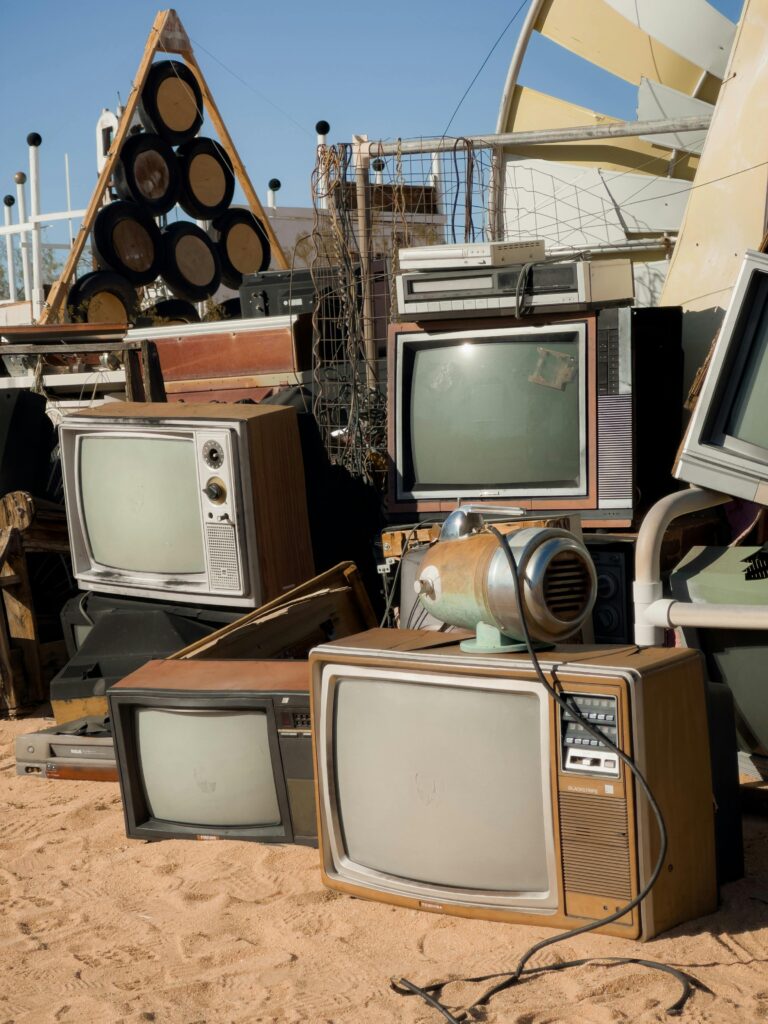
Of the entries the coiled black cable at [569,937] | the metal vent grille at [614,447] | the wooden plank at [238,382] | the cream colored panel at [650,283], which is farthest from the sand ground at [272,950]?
the cream colored panel at [650,283]

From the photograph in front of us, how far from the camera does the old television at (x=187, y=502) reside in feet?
12.1

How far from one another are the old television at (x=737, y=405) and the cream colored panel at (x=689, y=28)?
4364mm

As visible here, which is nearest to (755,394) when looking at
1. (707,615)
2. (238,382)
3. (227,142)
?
(707,615)

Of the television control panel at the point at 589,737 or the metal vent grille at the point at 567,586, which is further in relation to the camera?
the metal vent grille at the point at 567,586

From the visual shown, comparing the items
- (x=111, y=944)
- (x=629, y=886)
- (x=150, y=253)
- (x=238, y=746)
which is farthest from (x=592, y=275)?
(x=150, y=253)

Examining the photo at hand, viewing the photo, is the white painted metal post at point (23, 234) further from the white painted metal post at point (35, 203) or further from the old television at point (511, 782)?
the old television at point (511, 782)

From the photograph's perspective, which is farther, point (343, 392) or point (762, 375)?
point (343, 392)

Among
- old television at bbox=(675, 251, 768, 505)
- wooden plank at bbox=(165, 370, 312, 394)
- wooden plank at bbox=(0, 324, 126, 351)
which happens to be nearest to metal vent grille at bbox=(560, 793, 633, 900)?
old television at bbox=(675, 251, 768, 505)

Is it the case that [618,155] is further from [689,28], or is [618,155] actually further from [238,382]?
[238,382]

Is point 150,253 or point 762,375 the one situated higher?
point 150,253

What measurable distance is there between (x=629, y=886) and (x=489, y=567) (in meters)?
0.66

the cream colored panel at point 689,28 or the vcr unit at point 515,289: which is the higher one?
the cream colored panel at point 689,28

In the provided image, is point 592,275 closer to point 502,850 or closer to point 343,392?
point 343,392

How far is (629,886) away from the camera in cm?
215
